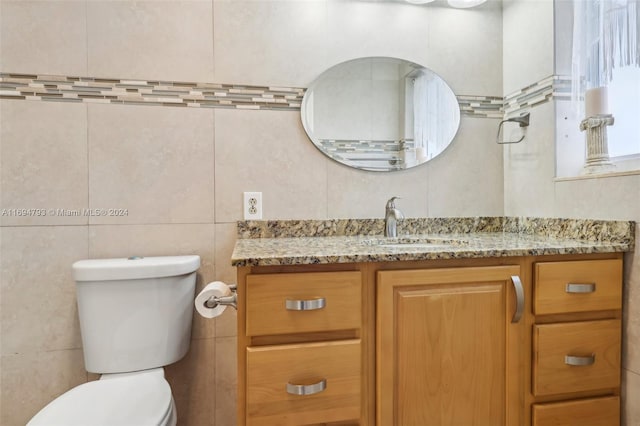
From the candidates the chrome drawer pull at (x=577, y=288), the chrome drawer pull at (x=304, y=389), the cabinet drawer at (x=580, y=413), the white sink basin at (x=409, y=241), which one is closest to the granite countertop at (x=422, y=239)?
the white sink basin at (x=409, y=241)

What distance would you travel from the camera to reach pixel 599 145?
1353 mm

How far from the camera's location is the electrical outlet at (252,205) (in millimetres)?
1536

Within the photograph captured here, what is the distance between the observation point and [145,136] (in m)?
1.48

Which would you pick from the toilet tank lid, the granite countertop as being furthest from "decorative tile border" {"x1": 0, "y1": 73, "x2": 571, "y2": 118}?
the toilet tank lid

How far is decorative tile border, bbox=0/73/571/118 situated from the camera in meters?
1.41

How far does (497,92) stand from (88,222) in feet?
6.29

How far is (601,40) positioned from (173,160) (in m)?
1.75

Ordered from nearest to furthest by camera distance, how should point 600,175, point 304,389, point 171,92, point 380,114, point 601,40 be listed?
point 304,389
point 600,175
point 601,40
point 171,92
point 380,114

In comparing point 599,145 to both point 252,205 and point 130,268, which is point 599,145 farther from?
point 130,268

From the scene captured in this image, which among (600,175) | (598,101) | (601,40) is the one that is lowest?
(600,175)

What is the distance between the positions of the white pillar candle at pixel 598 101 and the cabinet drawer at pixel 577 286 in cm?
56

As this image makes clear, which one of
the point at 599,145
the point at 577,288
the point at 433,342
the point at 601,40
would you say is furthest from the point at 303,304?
the point at 601,40

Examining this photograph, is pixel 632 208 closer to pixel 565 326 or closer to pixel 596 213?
pixel 596 213

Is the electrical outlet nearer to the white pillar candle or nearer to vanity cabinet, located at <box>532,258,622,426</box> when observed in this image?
vanity cabinet, located at <box>532,258,622,426</box>
